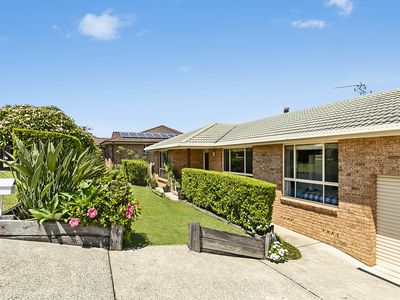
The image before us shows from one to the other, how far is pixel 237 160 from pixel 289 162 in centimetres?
386

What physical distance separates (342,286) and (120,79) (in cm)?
1466

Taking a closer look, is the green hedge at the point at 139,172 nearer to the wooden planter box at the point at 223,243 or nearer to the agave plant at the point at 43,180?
the agave plant at the point at 43,180

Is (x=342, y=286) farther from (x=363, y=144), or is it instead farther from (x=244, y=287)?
(x=363, y=144)

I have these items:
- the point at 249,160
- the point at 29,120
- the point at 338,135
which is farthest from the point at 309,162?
the point at 29,120

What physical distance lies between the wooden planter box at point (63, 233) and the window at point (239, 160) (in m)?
8.04

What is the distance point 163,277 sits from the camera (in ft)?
16.5

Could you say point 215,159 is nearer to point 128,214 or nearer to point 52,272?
point 128,214

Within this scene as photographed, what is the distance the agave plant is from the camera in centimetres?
599

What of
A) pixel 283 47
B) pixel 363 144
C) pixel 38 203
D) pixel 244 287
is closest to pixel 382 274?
pixel 363 144

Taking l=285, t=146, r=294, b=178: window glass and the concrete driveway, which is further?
l=285, t=146, r=294, b=178: window glass

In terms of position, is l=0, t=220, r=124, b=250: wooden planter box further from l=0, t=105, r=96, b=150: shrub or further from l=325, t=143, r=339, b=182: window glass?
l=0, t=105, r=96, b=150: shrub

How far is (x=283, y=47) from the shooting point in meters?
12.8

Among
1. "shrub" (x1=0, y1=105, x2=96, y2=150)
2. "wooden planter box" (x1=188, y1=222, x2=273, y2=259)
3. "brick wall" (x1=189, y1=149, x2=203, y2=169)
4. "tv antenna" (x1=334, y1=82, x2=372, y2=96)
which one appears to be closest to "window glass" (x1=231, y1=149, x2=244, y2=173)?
"brick wall" (x1=189, y1=149, x2=203, y2=169)

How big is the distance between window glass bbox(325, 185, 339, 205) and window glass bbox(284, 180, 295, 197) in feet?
4.98
